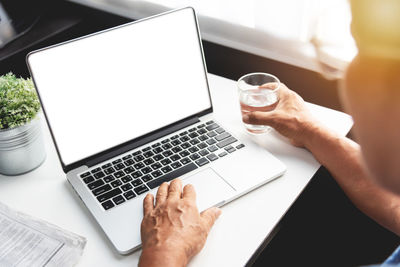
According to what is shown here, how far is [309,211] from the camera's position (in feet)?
4.64

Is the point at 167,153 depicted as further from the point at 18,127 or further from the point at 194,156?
the point at 18,127

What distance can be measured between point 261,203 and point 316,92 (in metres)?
0.58

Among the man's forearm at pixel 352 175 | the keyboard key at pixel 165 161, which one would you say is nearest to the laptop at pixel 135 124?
the keyboard key at pixel 165 161

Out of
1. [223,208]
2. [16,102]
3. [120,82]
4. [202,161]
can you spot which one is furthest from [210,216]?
[16,102]

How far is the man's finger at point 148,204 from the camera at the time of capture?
0.80m

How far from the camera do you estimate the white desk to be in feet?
2.48

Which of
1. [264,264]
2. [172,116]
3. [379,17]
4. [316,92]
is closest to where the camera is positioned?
[379,17]

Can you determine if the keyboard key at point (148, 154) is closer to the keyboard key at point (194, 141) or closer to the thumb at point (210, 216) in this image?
the keyboard key at point (194, 141)

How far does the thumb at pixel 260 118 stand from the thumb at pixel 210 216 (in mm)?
274

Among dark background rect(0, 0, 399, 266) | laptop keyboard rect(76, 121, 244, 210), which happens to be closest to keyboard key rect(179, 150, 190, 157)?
laptop keyboard rect(76, 121, 244, 210)

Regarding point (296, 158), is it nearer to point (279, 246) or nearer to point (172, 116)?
point (172, 116)

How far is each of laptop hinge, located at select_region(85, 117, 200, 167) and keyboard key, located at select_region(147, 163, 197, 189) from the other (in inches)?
4.7

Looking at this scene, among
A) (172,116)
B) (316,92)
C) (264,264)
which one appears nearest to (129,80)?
(172,116)

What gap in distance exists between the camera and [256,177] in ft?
2.88
